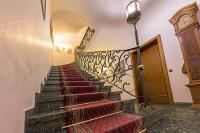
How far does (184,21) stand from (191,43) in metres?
0.52

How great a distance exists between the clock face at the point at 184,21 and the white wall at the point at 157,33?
384mm

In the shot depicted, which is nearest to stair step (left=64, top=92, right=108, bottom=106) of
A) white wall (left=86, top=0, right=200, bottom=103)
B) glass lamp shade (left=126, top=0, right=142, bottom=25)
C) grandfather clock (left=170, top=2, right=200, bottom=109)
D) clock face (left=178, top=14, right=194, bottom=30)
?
glass lamp shade (left=126, top=0, right=142, bottom=25)

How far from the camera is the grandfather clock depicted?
2.43m

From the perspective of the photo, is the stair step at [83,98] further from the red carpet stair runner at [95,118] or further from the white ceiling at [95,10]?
the white ceiling at [95,10]

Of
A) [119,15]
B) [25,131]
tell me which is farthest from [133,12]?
[119,15]

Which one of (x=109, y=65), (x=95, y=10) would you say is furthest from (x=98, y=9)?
(x=109, y=65)

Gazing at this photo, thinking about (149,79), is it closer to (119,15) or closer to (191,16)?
(191,16)

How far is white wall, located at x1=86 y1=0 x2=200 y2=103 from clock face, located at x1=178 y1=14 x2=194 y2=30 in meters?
0.38

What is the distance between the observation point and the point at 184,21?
269 centimetres

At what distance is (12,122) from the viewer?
70 centimetres

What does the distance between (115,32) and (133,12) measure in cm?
281

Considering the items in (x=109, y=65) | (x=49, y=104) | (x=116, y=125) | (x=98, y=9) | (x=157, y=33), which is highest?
(x=98, y=9)

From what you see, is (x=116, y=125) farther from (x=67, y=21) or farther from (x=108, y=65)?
(x=67, y=21)

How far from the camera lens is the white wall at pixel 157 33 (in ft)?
9.86
